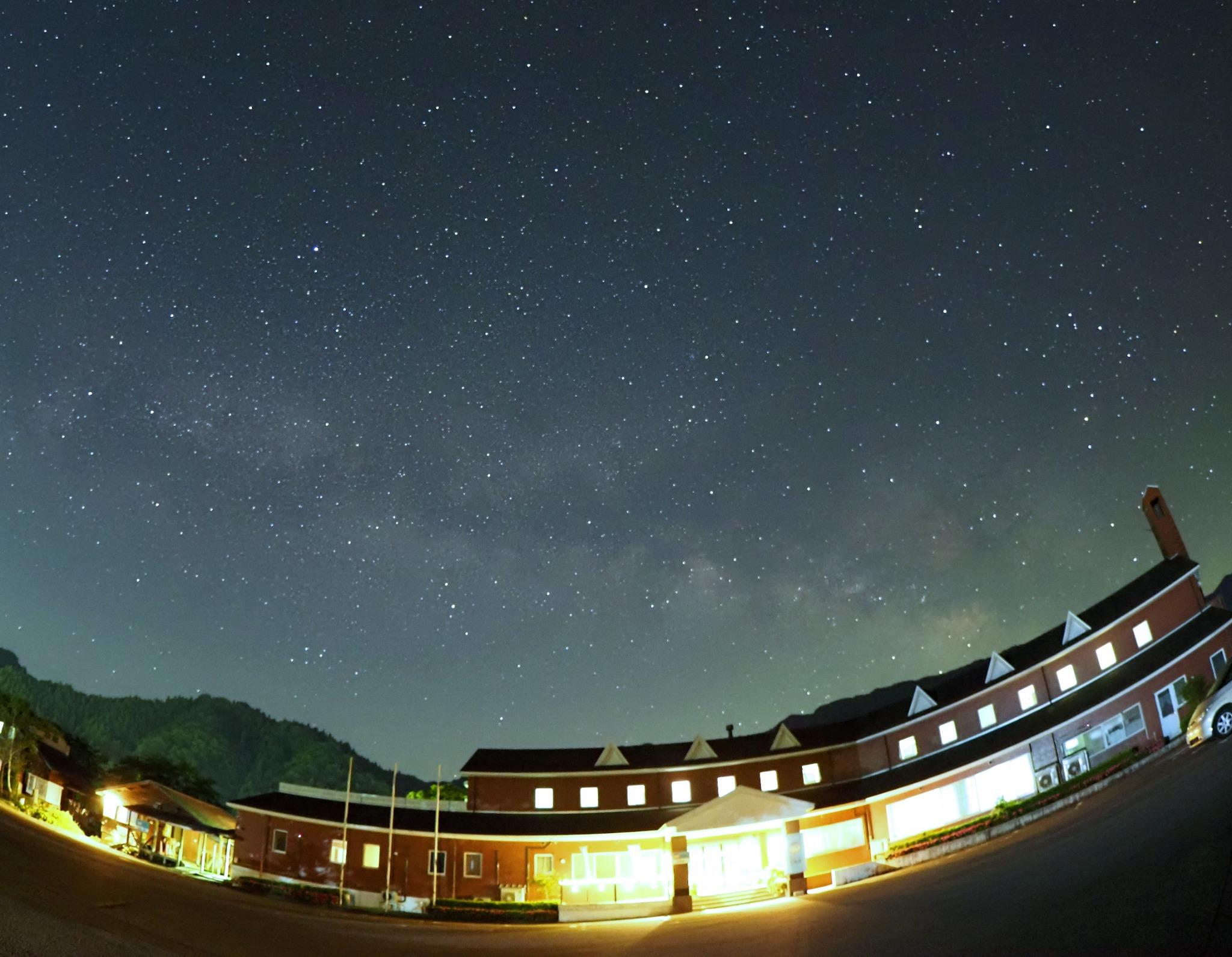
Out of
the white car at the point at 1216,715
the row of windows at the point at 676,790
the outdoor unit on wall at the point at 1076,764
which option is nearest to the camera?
the white car at the point at 1216,715

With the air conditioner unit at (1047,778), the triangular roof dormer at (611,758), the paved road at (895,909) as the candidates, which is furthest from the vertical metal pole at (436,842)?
the air conditioner unit at (1047,778)

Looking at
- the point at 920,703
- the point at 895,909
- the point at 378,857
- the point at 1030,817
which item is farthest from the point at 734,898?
the point at 378,857

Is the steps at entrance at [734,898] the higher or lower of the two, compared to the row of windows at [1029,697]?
lower

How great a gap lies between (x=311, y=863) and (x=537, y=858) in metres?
10.5

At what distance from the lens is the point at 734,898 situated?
28.8 m

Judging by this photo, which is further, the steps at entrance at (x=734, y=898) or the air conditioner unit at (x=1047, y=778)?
the air conditioner unit at (x=1047, y=778)

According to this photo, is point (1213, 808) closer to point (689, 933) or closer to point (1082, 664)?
point (689, 933)

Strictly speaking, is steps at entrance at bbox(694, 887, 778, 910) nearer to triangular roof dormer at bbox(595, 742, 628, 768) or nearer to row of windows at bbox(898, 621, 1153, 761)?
row of windows at bbox(898, 621, 1153, 761)

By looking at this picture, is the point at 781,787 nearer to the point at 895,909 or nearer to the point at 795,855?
the point at 795,855

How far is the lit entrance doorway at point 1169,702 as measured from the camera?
32844 mm

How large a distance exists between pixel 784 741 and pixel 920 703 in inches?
292

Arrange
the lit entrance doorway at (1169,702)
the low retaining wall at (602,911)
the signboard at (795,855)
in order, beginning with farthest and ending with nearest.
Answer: the lit entrance doorway at (1169,702) → the low retaining wall at (602,911) → the signboard at (795,855)

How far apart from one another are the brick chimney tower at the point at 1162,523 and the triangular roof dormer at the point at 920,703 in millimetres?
12500

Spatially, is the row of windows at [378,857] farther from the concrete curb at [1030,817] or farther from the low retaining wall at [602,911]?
the concrete curb at [1030,817]
